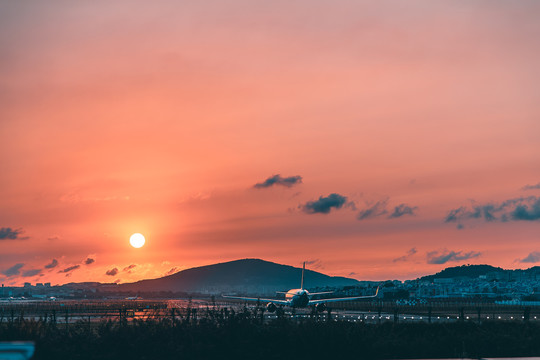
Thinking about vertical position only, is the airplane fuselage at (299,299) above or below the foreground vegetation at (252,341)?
above

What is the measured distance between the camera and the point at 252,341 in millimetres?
22969

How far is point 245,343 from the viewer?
888 inches

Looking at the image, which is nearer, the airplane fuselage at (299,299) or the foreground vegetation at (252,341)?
the foreground vegetation at (252,341)

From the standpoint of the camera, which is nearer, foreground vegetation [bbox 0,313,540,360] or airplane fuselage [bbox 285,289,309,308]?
foreground vegetation [bbox 0,313,540,360]

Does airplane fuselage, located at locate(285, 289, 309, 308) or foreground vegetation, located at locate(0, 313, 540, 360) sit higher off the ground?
airplane fuselage, located at locate(285, 289, 309, 308)

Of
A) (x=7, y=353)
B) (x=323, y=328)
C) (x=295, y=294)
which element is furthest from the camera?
(x=295, y=294)

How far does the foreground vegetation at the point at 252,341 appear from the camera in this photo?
862 inches

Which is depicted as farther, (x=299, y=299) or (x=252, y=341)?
(x=299, y=299)

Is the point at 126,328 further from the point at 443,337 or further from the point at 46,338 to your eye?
the point at 443,337

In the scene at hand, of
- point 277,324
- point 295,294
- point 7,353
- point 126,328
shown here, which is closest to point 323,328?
point 277,324

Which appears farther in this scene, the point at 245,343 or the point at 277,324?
the point at 277,324

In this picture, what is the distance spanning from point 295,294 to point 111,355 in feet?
202

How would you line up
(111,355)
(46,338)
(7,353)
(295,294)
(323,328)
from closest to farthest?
(7,353) < (111,355) < (46,338) < (323,328) < (295,294)

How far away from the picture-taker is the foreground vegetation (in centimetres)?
2191
